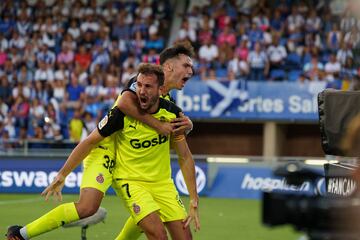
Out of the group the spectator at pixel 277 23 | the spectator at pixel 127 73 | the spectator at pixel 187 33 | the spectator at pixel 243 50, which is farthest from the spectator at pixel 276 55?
the spectator at pixel 127 73

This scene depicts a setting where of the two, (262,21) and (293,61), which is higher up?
(262,21)

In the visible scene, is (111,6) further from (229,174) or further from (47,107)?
(229,174)

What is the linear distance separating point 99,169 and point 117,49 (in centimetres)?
1695

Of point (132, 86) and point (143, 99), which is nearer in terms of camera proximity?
point (143, 99)

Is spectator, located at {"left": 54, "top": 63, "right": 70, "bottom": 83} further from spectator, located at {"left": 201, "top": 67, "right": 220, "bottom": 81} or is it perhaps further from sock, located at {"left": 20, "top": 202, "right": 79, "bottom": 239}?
sock, located at {"left": 20, "top": 202, "right": 79, "bottom": 239}

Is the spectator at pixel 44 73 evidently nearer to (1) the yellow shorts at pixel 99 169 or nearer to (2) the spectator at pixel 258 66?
(2) the spectator at pixel 258 66

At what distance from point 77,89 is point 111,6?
413 centimetres

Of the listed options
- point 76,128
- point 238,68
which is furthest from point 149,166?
point 238,68

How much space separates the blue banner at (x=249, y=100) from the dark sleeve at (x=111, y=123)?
47.1ft

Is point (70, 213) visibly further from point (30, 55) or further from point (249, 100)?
point (30, 55)

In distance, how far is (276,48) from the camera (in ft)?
A: 77.4

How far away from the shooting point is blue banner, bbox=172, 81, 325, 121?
2255 cm

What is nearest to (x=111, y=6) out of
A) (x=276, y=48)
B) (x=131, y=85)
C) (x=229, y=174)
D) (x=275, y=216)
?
(x=276, y=48)

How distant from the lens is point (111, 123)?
8.01 meters
